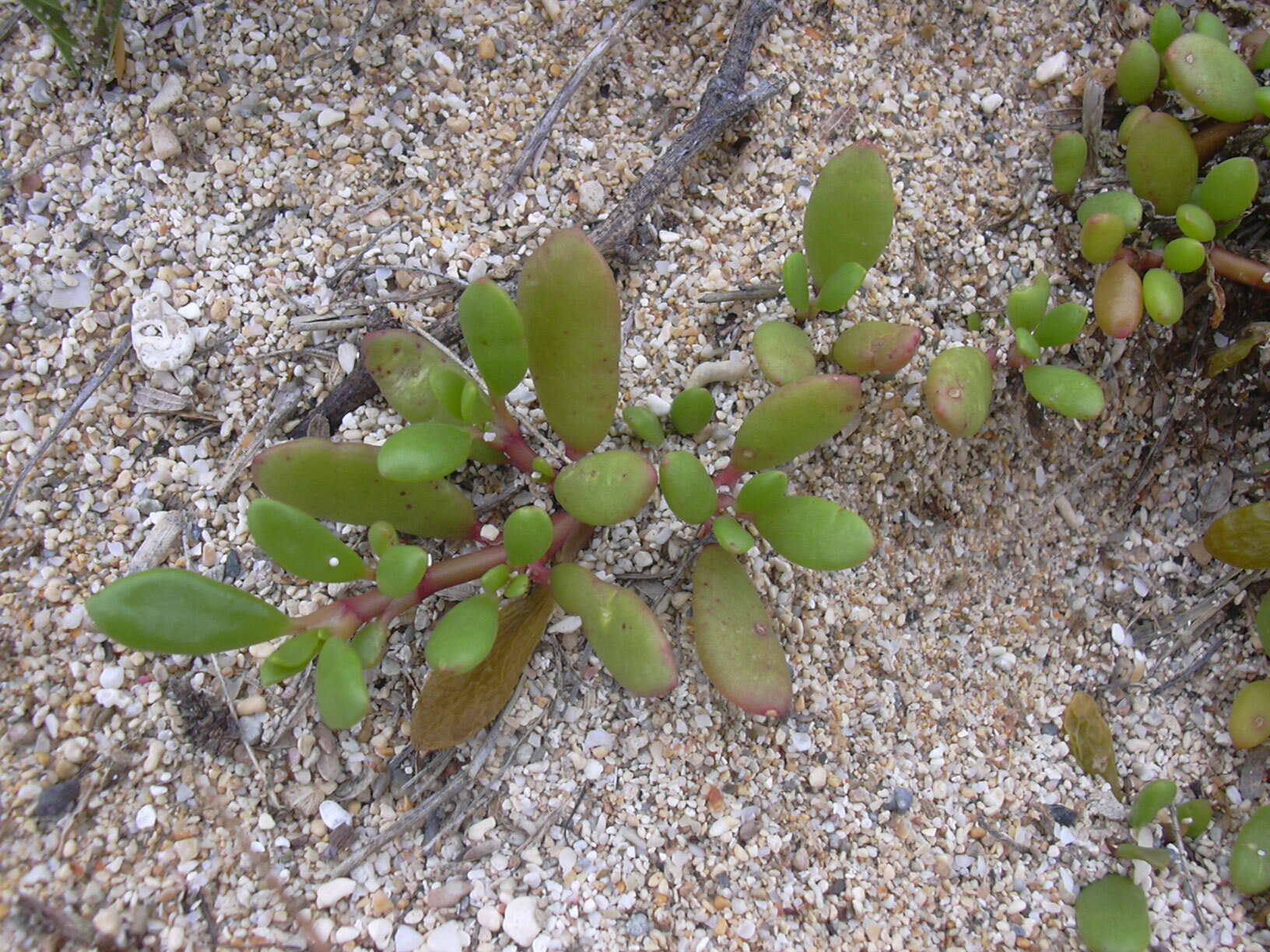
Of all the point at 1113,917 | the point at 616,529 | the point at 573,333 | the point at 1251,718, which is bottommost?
the point at 1113,917

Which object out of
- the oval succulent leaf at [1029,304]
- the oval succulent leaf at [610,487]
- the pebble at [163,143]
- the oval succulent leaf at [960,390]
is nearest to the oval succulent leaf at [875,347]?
the oval succulent leaf at [960,390]

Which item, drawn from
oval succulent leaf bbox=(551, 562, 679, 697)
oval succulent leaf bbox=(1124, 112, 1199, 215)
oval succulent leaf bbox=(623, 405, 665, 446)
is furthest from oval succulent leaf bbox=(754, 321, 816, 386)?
oval succulent leaf bbox=(1124, 112, 1199, 215)

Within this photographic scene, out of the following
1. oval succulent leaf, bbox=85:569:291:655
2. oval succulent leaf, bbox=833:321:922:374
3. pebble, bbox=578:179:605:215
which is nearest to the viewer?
oval succulent leaf, bbox=85:569:291:655

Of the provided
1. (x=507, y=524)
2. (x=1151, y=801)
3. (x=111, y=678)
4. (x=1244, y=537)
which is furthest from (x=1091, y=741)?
(x=111, y=678)

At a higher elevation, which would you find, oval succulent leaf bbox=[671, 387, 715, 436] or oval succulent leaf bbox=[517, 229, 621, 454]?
oval succulent leaf bbox=[517, 229, 621, 454]

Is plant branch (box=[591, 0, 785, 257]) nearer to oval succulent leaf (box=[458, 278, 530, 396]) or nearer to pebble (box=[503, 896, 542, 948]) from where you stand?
oval succulent leaf (box=[458, 278, 530, 396])

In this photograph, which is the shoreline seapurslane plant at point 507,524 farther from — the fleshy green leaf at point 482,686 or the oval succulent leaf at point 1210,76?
the oval succulent leaf at point 1210,76

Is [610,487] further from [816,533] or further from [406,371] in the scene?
[406,371]
